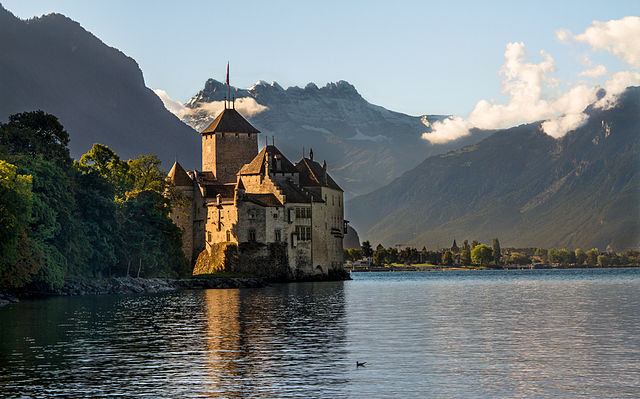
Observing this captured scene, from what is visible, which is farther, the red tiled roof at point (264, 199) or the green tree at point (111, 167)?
the red tiled roof at point (264, 199)

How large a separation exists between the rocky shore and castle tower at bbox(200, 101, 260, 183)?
3451cm

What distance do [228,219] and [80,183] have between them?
118 ft

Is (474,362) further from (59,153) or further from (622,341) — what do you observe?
(59,153)

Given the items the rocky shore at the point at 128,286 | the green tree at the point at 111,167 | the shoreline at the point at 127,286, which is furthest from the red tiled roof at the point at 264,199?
the green tree at the point at 111,167

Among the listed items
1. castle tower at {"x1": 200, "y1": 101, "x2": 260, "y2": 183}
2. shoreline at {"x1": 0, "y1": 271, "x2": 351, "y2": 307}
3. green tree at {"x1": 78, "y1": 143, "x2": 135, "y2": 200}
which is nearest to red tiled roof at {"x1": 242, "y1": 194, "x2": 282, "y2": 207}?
shoreline at {"x1": 0, "y1": 271, "x2": 351, "y2": 307}

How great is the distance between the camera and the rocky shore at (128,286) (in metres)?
96.5

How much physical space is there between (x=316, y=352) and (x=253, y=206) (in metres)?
101

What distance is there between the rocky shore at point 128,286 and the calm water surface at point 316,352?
19486mm

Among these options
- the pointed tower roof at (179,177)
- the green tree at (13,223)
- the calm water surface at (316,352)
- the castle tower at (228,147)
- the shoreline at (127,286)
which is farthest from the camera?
the castle tower at (228,147)

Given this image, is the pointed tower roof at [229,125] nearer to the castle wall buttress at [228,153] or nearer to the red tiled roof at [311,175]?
the castle wall buttress at [228,153]

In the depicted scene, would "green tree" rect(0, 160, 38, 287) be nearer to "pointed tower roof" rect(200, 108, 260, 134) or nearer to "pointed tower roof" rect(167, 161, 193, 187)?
"pointed tower roof" rect(167, 161, 193, 187)

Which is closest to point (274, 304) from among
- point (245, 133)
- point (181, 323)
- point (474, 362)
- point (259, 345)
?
point (181, 323)

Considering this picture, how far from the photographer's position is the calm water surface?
34031 millimetres

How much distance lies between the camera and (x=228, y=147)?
167 m
